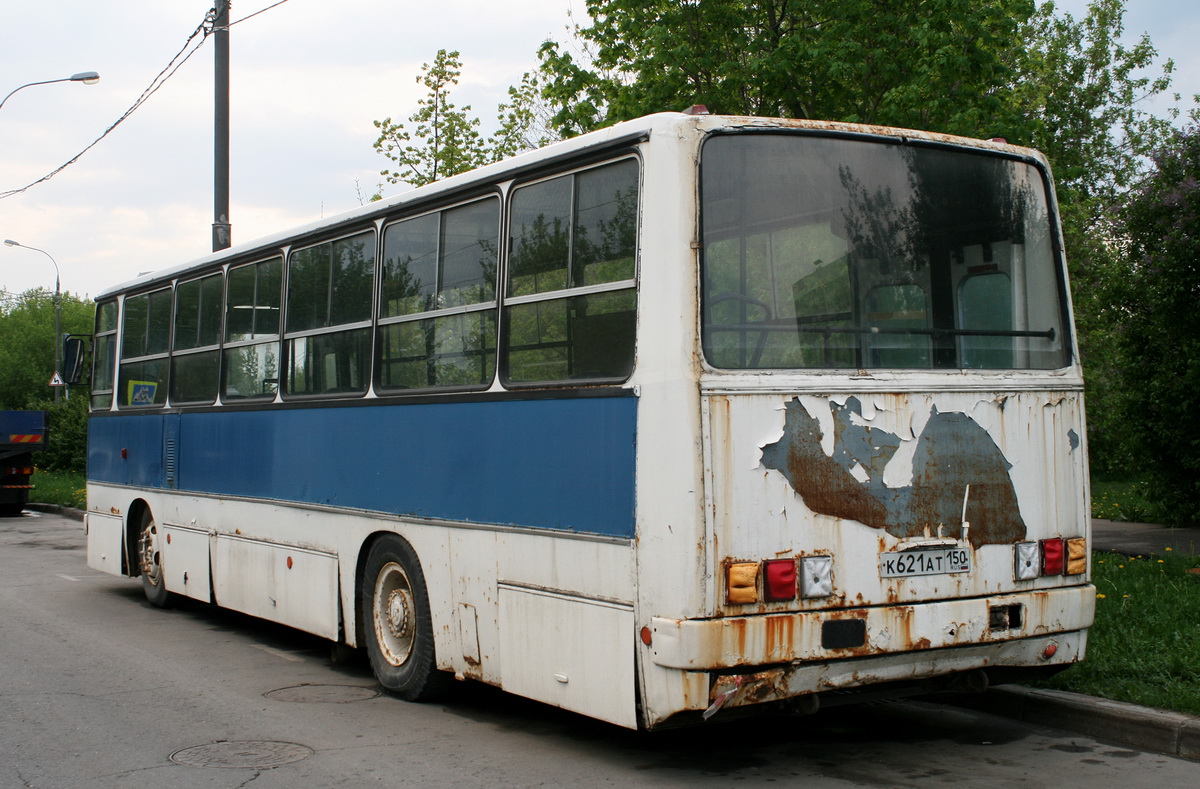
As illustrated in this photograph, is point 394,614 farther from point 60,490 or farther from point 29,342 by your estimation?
point 29,342

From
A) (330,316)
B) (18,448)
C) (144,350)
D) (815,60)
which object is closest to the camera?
(330,316)

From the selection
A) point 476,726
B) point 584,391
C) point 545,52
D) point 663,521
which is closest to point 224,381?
point 476,726

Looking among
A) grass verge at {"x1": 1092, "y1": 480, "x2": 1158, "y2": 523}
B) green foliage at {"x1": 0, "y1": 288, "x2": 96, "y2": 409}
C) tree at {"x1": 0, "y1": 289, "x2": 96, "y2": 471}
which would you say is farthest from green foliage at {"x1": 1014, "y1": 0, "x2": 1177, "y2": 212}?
green foliage at {"x1": 0, "y1": 288, "x2": 96, "y2": 409}

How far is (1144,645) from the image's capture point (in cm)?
737

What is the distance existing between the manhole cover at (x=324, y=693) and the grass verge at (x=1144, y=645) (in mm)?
3979

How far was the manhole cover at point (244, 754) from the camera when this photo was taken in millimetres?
6195

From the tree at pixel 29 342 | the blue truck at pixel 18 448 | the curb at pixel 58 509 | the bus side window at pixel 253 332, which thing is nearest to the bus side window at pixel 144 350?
the bus side window at pixel 253 332

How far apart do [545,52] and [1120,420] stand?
9468 millimetres

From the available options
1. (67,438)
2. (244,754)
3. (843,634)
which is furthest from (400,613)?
(67,438)

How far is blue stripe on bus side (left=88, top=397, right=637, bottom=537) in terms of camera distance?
5871mm

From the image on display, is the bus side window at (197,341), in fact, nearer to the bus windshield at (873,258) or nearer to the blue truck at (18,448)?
the bus windshield at (873,258)

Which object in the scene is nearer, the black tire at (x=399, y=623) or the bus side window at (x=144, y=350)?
the black tire at (x=399, y=623)

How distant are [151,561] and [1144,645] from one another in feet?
28.2

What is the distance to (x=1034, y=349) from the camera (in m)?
6.49
